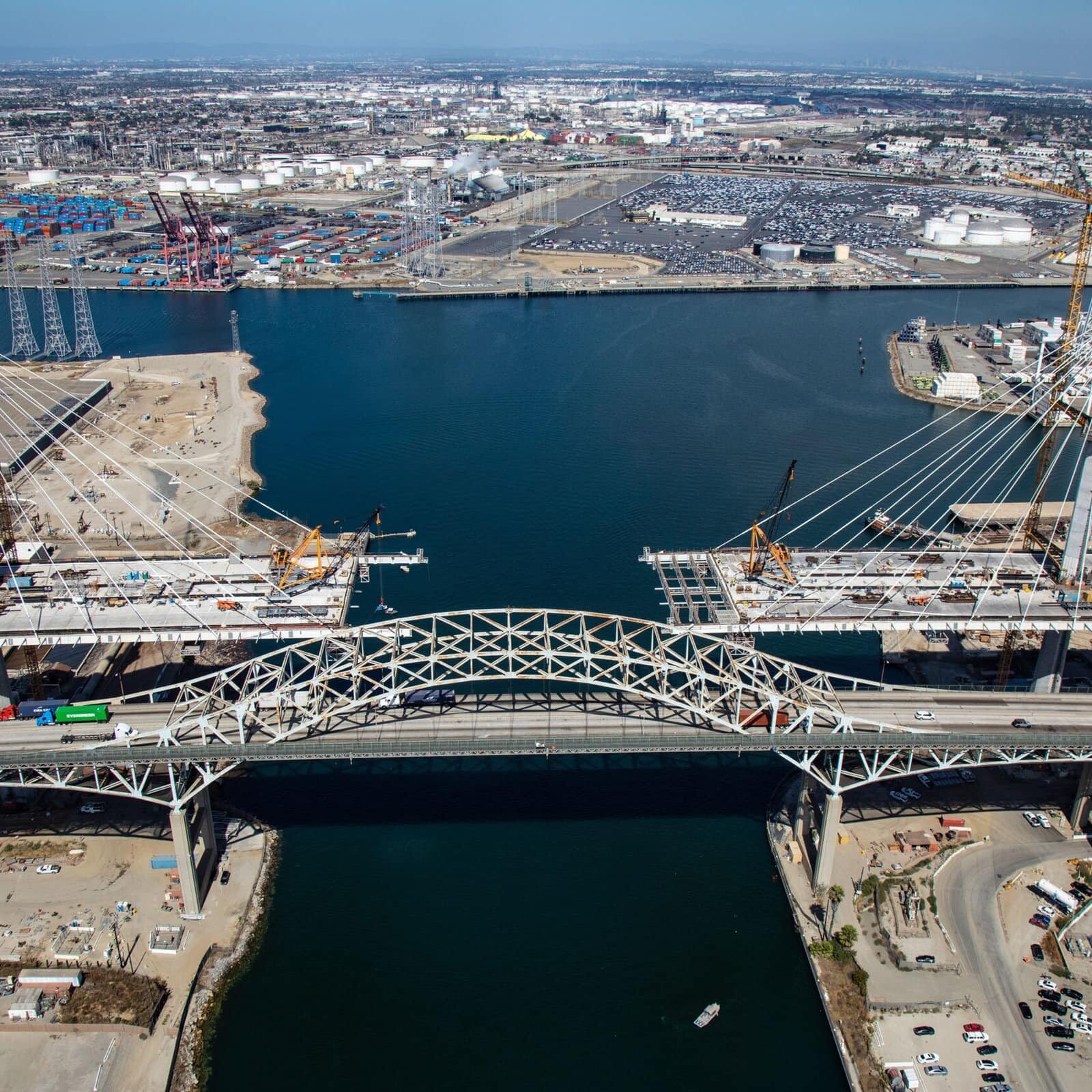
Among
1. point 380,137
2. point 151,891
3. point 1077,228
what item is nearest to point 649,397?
point 151,891

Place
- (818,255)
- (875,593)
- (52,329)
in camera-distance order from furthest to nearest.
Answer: (818,255)
(52,329)
(875,593)

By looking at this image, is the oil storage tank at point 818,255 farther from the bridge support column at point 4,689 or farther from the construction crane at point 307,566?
the bridge support column at point 4,689

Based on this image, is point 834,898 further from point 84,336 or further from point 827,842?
point 84,336

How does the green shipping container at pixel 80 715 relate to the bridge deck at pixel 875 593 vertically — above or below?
below

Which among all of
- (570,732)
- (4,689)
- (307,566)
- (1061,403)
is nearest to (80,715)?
(4,689)

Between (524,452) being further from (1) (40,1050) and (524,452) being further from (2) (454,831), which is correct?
(1) (40,1050)

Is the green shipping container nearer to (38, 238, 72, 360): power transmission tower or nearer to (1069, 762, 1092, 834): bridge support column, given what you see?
(1069, 762, 1092, 834): bridge support column

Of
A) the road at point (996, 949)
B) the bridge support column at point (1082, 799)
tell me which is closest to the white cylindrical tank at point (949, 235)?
the bridge support column at point (1082, 799)
